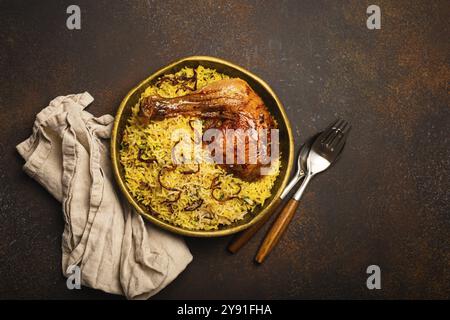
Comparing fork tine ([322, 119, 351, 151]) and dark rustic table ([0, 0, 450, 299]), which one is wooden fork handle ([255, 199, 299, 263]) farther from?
fork tine ([322, 119, 351, 151])

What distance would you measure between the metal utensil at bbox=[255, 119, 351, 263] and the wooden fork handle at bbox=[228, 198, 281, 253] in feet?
0.30

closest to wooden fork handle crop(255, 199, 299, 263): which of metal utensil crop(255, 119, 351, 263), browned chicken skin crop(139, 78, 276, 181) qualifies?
metal utensil crop(255, 119, 351, 263)

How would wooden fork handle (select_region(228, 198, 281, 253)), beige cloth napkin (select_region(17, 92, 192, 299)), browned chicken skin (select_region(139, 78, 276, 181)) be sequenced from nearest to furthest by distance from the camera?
browned chicken skin (select_region(139, 78, 276, 181))
beige cloth napkin (select_region(17, 92, 192, 299))
wooden fork handle (select_region(228, 198, 281, 253))

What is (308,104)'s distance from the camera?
138 inches

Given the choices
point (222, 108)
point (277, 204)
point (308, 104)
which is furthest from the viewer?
point (308, 104)

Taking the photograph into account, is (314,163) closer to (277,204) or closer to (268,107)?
(277,204)

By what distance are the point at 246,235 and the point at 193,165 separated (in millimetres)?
681

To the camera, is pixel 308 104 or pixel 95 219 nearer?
pixel 95 219

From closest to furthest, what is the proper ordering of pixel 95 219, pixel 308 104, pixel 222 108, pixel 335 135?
pixel 222 108
pixel 95 219
pixel 335 135
pixel 308 104

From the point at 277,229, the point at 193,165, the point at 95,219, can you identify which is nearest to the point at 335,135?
the point at 277,229

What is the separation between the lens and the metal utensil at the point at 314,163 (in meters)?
3.30

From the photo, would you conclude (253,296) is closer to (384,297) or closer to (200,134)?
(384,297)

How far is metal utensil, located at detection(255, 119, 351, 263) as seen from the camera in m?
3.30

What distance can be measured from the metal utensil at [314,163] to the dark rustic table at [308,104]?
12cm
